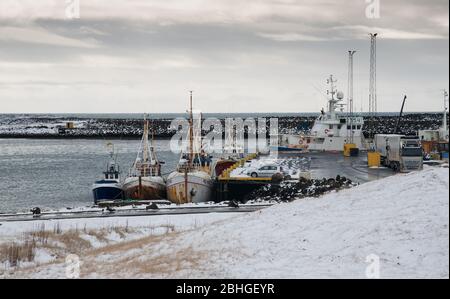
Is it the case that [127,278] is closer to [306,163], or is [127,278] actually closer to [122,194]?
[122,194]

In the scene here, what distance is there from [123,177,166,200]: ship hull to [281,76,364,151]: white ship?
2250 cm

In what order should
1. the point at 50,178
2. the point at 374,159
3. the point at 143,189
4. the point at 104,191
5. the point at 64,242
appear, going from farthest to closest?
the point at 50,178 → the point at 374,159 → the point at 104,191 → the point at 143,189 → the point at 64,242

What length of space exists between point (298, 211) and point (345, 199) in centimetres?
168

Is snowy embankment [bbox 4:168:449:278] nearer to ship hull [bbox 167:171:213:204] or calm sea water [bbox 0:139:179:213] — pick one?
ship hull [bbox 167:171:213:204]

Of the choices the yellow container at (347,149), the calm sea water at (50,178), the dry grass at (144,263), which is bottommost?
the calm sea water at (50,178)

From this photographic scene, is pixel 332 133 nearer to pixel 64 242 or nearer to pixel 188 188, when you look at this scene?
pixel 188 188

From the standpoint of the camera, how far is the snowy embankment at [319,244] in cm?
1420

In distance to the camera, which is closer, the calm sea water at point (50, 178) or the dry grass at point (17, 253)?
the dry grass at point (17, 253)

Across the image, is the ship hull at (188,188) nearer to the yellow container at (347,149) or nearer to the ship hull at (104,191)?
the ship hull at (104,191)

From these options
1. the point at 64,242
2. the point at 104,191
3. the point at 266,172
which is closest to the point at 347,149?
the point at 266,172

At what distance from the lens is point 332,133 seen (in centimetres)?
5841

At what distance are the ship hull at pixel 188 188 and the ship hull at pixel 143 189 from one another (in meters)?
1.87

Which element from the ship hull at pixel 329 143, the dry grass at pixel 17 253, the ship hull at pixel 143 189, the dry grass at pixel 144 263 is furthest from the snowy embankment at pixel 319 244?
the ship hull at pixel 329 143

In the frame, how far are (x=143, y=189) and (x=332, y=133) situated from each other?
2509 centimetres
